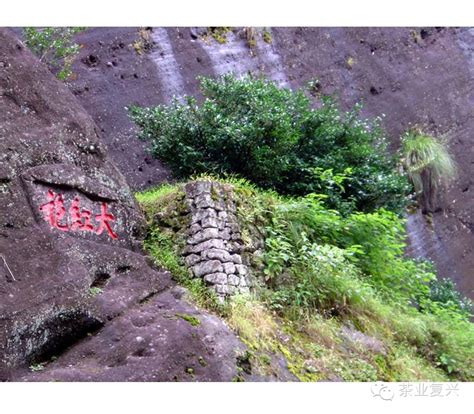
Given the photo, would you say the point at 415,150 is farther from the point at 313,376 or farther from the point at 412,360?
the point at 313,376

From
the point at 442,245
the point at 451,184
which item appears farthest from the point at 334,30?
the point at 442,245

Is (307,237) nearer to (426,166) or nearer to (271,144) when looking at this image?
(271,144)

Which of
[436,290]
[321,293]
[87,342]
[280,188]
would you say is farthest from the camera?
[436,290]

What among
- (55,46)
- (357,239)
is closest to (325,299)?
(357,239)

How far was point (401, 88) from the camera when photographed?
12992 mm

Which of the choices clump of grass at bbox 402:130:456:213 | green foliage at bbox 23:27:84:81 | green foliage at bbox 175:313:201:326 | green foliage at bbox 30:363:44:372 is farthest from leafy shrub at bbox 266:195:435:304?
green foliage at bbox 23:27:84:81

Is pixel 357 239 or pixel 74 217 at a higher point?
pixel 74 217

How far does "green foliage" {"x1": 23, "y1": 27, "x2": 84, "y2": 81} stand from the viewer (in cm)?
891

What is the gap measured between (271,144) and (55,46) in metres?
3.60

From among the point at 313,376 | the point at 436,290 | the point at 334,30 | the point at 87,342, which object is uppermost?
the point at 334,30

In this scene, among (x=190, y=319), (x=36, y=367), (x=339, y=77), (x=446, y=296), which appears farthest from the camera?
(x=339, y=77)

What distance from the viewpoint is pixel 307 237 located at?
7105 millimetres

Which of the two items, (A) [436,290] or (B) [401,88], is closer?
(A) [436,290]

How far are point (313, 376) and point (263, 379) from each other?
1.87ft
